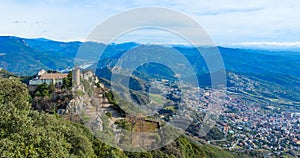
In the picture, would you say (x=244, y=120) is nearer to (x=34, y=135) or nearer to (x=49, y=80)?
(x=49, y=80)

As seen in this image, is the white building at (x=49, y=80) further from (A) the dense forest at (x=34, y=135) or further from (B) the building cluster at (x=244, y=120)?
(B) the building cluster at (x=244, y=120)

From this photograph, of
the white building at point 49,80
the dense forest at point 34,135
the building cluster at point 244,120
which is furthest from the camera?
the building cluster at point 244,120

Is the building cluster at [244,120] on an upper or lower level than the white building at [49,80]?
lower

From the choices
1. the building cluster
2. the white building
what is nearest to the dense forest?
the white building

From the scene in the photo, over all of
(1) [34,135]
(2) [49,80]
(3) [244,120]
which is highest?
(2) [49,80]

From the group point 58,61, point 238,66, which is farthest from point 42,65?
point 238,66

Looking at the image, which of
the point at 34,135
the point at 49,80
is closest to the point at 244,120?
the point at 49,80

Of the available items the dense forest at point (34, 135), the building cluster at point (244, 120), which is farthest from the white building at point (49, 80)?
the building cluster at point (244, 120)

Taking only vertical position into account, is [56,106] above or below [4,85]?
below

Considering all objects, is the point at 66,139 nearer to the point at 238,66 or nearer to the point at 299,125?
the point at 299,125

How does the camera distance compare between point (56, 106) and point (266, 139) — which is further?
point (266, 139)

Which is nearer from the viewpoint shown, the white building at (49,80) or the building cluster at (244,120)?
the white building at (49,80)
